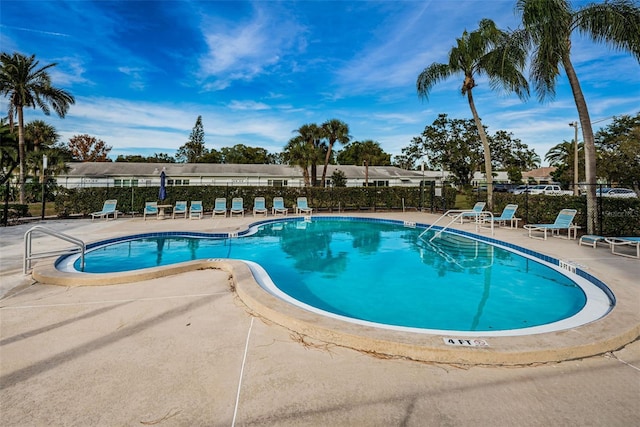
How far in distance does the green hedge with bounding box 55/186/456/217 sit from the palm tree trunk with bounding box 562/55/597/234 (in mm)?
7499

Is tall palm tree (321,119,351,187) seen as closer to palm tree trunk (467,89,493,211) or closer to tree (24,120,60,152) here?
palm tree trunk (467,89,493,211)

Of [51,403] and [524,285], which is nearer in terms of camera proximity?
[51,403]

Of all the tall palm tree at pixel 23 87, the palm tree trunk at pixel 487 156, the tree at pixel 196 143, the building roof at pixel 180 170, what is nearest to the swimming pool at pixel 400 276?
the palm tree trunk at pixel 487 156

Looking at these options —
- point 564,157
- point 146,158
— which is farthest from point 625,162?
point 146,158

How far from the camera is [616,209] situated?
390 inches

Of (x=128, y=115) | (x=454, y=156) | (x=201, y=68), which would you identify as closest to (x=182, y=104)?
(x=128, y=115)

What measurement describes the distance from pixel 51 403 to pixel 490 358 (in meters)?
3.44

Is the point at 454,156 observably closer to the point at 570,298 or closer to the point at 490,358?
the point at 570,298

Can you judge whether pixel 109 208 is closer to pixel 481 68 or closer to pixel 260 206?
pixel 260 206

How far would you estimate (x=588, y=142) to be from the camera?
32.7ft

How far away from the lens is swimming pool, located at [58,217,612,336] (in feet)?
15.6

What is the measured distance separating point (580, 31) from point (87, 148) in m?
70.1

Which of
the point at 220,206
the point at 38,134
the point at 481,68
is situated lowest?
the point at 220,206

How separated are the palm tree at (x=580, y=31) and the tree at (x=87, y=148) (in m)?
65.4
